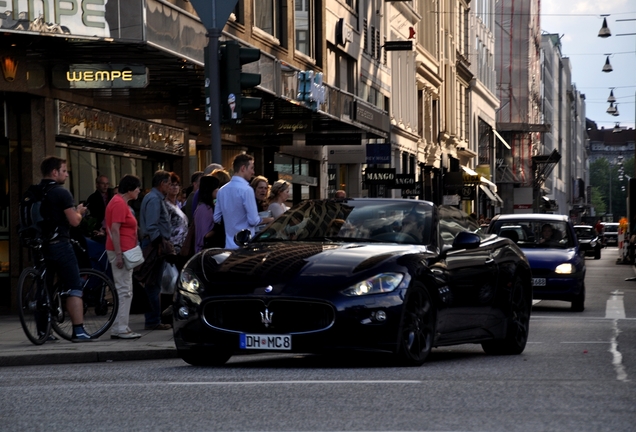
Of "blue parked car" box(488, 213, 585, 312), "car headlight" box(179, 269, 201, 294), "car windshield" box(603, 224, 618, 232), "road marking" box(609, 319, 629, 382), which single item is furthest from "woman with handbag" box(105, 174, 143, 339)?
"car windshield" box(603, 224, 618, 232)

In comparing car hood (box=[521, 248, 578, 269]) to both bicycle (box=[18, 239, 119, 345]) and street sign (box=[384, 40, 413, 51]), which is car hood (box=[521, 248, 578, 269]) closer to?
bicycle (box=[18, 239, 119, 345])

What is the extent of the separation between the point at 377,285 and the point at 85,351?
10.5 feet

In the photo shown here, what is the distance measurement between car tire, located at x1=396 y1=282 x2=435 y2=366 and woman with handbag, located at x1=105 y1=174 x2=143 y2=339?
398 cm

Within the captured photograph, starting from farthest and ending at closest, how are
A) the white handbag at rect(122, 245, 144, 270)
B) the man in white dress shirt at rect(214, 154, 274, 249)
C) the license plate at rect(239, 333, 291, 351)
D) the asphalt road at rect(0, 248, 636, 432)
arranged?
1. the man in white dress shirt at rect(214, 154, 274, 249)
2. the white handbag at rect(122, 245, 144, 270)
3. the license plate at rect(239, 333, 291, 351)
4. the asphalt road at rect(0, 248, 636, 432)

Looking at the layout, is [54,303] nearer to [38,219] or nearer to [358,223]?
[38,219]

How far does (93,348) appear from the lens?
41.0 feet

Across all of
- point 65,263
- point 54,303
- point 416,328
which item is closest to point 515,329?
point 416,328

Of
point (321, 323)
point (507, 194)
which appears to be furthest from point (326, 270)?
point (507, 194)

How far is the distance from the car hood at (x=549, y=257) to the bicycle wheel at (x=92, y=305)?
351 inches

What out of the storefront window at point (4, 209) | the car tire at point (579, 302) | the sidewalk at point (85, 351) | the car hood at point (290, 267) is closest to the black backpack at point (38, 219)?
the sidewalk at point (85, 351)

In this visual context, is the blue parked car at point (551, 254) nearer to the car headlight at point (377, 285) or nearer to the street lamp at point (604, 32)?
the car headlight at point (377, 285)

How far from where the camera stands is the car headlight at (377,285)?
10.0 m

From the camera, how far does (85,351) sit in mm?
12086

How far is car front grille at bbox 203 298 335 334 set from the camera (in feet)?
32.8
